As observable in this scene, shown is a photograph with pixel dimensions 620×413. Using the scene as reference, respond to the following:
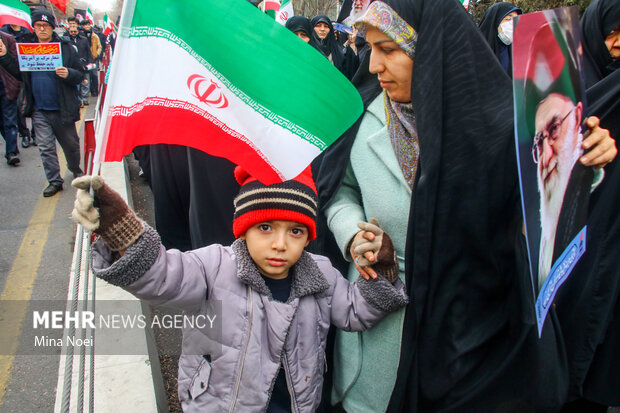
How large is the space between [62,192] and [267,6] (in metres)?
4.20

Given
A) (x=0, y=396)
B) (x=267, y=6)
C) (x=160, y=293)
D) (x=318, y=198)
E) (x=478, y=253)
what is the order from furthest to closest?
1. (x=267, y=6)
2. (x=0, y=396)
3. (x=318, y=198)
4. (x=478, y=253)
5. (x=160, y=293)

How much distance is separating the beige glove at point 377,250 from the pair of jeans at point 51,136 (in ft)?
18.3

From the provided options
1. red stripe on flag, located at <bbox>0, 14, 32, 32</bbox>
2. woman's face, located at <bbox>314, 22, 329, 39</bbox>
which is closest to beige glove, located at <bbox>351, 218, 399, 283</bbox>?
red stripe on flag, located at <bbox>0, 14, 32, 32</bbox>

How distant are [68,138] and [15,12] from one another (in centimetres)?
156

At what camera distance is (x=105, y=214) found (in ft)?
3.88

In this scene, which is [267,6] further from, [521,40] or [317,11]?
[317,11]

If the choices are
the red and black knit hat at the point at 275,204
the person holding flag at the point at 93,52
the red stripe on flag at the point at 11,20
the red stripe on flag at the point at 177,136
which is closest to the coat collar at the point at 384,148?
the red and black knit hat at the point at 275,204

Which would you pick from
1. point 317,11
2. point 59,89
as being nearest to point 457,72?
point 59,89

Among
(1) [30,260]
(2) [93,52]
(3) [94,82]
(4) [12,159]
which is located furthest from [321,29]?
(2) [93,52]

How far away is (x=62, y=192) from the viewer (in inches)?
247

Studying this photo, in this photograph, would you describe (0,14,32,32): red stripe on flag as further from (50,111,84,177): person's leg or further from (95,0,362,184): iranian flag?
(95,0,362,184): iranian flag

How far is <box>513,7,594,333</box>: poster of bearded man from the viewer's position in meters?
1.04

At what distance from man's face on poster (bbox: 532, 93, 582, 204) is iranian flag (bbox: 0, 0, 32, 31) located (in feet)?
18.6

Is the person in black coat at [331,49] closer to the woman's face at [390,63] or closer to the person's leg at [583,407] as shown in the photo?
the person's leg at [583,407]
